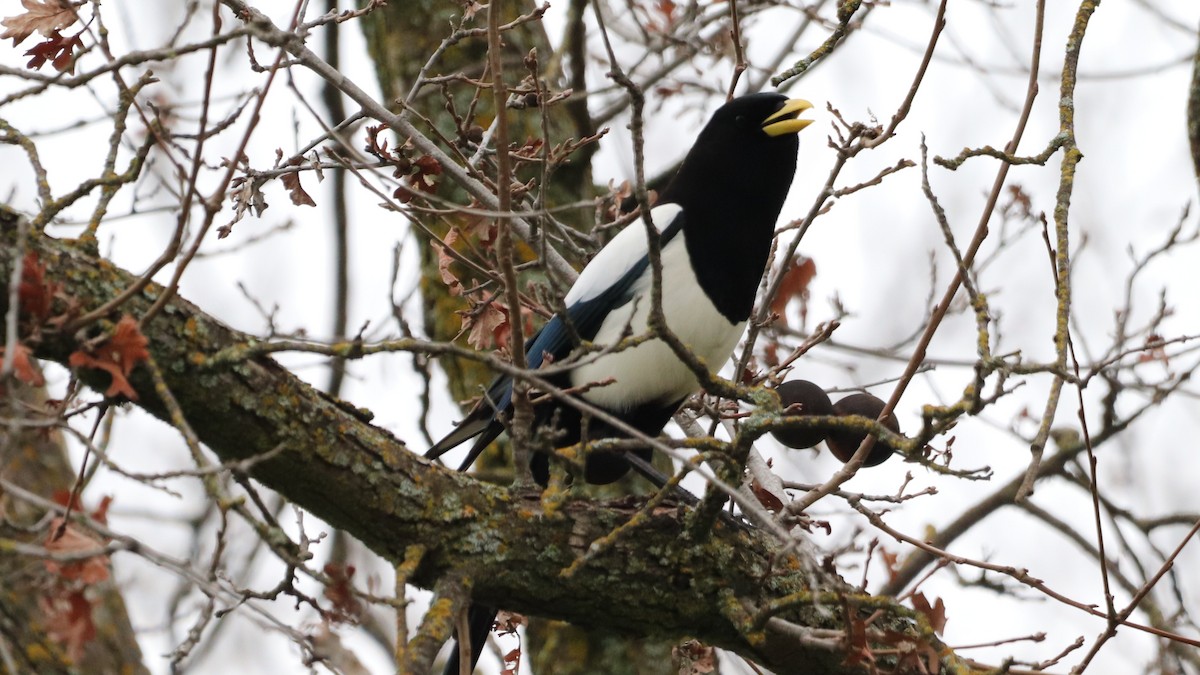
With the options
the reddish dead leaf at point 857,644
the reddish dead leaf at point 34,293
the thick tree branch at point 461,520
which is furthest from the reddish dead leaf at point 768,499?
the reddish dead leaf at point 34,293

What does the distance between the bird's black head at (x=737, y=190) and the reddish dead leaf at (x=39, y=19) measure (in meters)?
1.69

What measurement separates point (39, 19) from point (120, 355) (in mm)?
968

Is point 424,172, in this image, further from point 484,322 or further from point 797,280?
point 797,280

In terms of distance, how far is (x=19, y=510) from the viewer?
4.57m

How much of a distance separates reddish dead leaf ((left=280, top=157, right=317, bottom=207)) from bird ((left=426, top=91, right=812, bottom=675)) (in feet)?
2.33

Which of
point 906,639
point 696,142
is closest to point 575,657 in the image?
point 696,142

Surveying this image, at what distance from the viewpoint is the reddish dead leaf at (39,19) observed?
8.89 ft

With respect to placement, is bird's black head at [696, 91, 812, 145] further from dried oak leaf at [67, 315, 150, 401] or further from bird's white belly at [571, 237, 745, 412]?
dried oak leaf at [67, 315, 150, 401]

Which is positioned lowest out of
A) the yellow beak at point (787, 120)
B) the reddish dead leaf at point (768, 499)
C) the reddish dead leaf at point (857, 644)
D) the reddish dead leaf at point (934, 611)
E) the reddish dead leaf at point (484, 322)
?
the reddish dead leaf at point (857, 644)

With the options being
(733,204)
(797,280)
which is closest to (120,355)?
(733,204)

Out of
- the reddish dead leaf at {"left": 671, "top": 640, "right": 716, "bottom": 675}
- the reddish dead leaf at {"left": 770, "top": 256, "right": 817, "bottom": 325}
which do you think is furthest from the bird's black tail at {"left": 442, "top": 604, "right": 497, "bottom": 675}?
the reddish dead leaf at {"left": 770, "top": 256, "right": 817, "bottom": 325}

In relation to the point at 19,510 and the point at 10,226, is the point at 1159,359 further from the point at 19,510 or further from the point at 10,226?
the point at 19,510

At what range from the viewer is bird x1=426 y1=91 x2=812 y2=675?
3.47 meters

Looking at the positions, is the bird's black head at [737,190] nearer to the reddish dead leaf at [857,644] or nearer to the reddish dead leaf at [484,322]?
the reddish dead leaf at [484,322]
